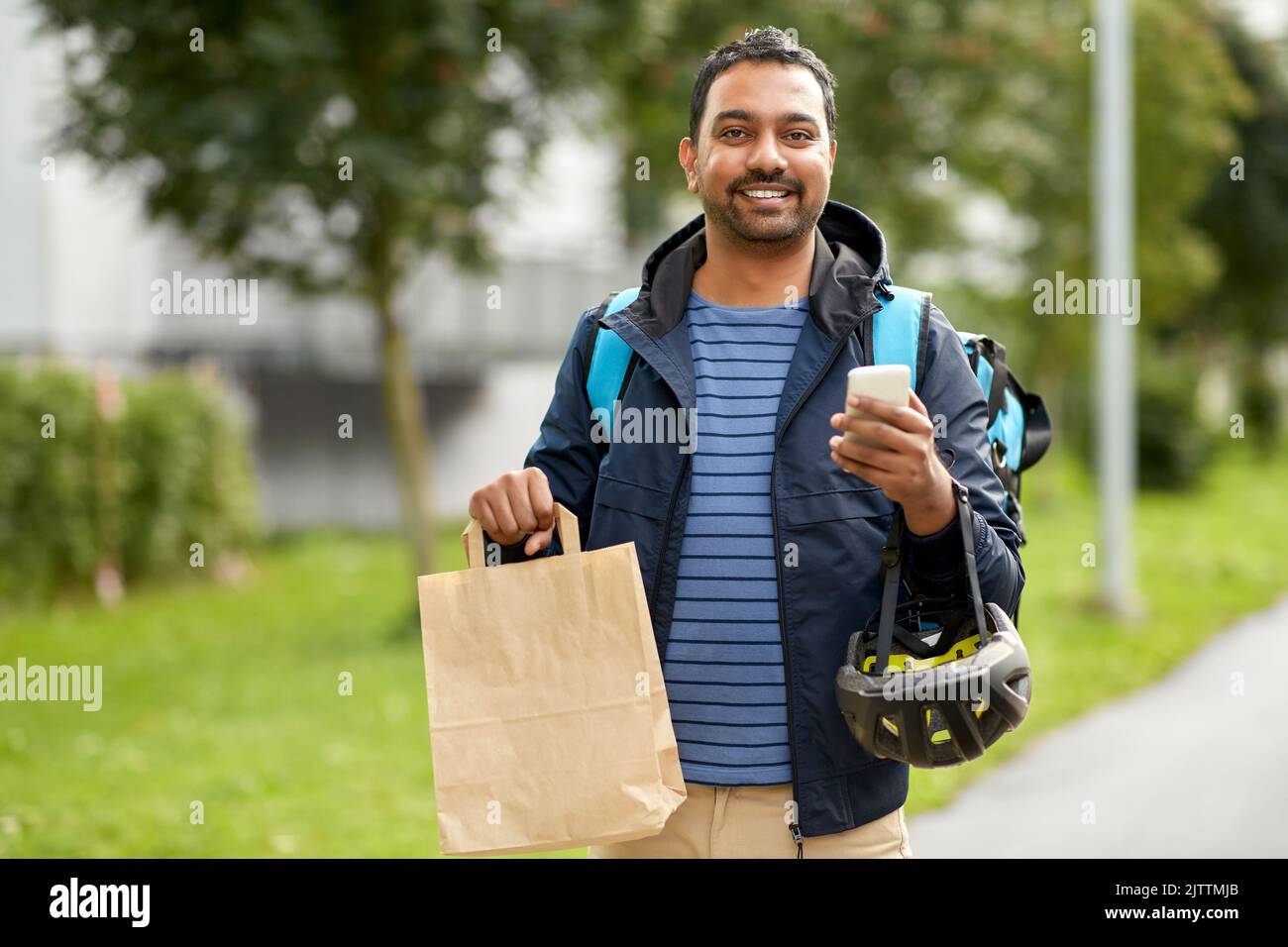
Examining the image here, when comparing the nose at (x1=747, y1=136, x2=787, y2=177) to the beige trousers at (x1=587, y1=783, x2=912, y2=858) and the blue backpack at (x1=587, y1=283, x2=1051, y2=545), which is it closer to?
the blue backpack at (x1=587, y1=283, x2=1051, y2=545)

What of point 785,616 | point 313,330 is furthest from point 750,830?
→ point 313,330

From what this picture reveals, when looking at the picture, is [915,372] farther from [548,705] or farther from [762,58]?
[548,705]

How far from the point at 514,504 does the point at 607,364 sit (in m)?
0.34

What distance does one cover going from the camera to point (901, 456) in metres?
2.01

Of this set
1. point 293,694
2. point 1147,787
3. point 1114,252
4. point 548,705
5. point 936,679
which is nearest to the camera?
point 936,679

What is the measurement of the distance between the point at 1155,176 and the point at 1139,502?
5.45 meters

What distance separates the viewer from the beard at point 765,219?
7.77 ft

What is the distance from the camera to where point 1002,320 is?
64.2 ft

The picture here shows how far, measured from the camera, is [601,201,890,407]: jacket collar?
2.39 metres

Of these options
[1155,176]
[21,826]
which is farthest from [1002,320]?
[21,826]

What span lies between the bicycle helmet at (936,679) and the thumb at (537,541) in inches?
20.8

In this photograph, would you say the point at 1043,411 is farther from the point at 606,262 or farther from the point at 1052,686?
the point at 606,262

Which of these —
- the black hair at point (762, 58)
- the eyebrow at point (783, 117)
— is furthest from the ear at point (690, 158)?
the eyebrow at point (783, 117)
